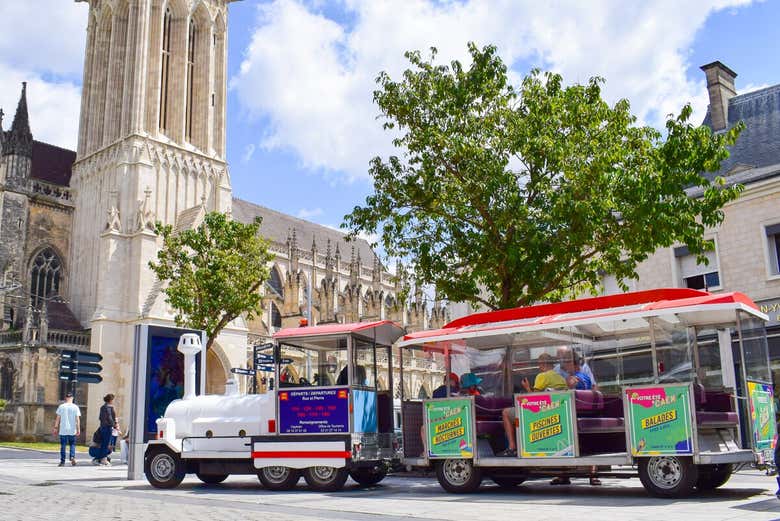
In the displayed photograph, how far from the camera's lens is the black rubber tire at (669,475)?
9.55 metres

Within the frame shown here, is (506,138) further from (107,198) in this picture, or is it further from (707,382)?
(107,198)

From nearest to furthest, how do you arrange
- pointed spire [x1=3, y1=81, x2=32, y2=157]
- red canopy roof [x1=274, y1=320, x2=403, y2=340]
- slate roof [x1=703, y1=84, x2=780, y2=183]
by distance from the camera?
red canopy roof [x1=274, y1=320, x2=403, y2=340] < slate roof [x1=703, y1=84, x2=780, y2=183] < pointed spire [x1=3, y1=81, x2=32, y2=157]

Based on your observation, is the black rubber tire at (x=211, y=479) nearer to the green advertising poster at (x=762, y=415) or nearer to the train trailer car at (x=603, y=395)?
the train trailer car at (x=603, y=395)

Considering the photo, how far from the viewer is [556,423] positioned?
10445 millimetres

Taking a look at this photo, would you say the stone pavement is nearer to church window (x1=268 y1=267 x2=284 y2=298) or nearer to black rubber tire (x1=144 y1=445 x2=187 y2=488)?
black rubber tire (x1=144 y1=445 x2=187 y2=488)

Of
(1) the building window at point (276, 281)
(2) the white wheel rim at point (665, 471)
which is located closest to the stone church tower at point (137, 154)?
(1) the building window at point (276, 281)

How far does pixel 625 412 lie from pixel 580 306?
1649 mm

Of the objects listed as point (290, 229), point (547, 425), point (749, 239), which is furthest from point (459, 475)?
point (290, 229)

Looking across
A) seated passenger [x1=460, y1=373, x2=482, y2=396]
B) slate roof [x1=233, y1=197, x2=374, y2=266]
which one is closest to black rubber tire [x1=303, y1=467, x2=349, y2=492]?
seated passenger [x1=460, y1=373, x2=482, y2=396]

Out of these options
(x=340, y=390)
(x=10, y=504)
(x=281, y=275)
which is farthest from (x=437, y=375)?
(x=281, y=275)

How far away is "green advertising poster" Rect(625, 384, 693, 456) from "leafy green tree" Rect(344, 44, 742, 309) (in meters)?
5.49

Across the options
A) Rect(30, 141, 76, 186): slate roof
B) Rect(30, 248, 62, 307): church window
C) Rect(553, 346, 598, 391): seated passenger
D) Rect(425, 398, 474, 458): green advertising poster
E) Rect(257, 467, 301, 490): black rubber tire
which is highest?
Rect(30, 141, 76, 186): slate roof

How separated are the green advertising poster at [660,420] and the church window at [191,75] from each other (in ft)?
129

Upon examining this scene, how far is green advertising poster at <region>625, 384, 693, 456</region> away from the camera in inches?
376
